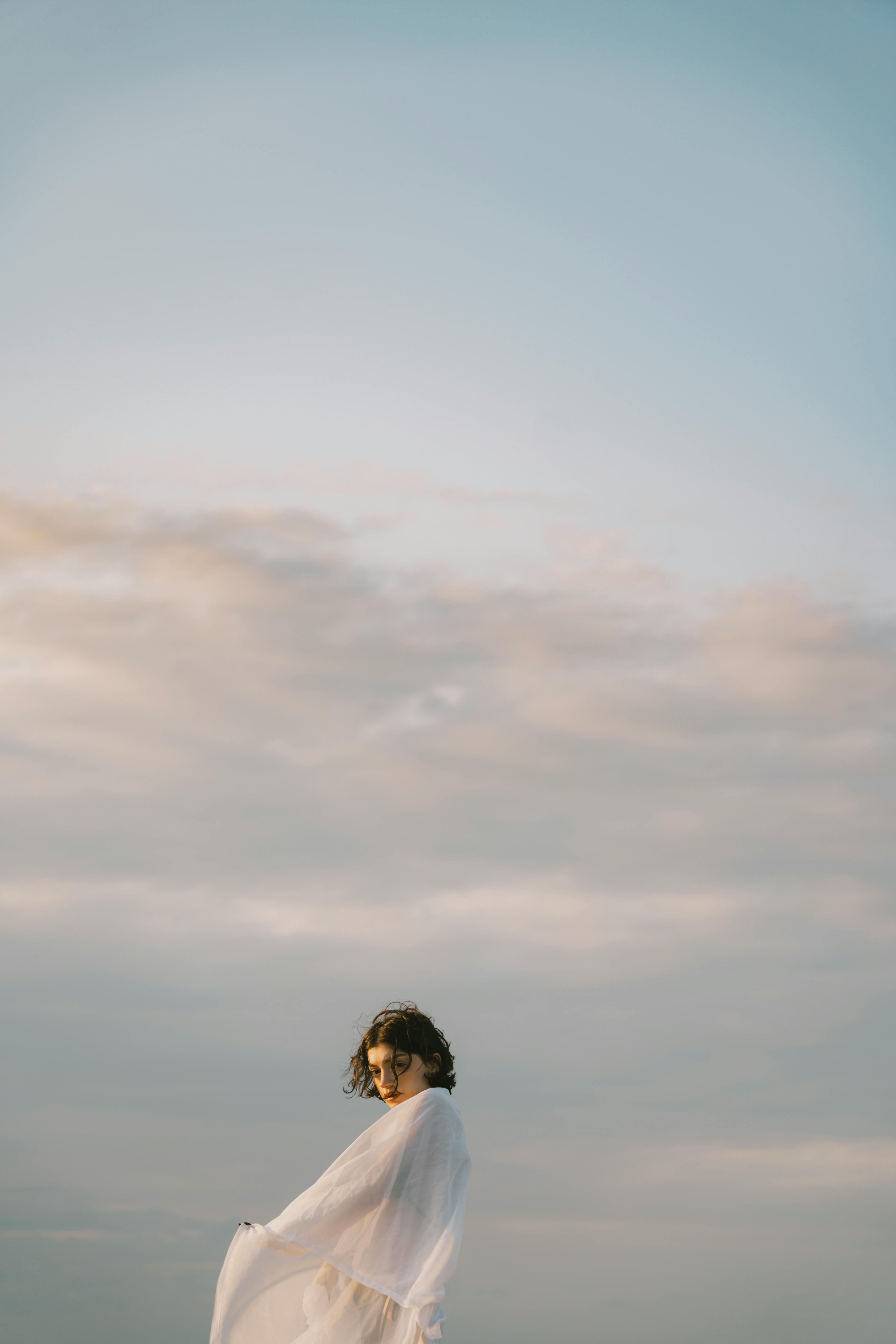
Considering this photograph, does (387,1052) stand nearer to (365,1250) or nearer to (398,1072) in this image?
(398,1072)

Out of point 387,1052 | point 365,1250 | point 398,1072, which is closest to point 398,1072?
point 398,1072

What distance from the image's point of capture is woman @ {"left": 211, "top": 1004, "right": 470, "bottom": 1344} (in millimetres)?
6457

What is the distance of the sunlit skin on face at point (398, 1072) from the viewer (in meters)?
6.85

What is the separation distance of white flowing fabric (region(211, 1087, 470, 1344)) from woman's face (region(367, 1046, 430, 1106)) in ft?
0.67

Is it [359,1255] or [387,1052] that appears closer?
[359,1255]

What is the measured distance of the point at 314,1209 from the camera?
6.58m

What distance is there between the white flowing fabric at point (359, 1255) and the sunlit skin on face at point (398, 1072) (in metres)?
0.20

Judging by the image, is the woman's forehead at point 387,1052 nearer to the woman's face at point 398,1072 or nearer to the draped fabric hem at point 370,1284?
the woman's face at point 398,1072

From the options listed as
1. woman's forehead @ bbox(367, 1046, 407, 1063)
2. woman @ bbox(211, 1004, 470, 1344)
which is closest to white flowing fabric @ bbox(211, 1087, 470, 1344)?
woman @ bbox(211, 1004, 470, 1344)

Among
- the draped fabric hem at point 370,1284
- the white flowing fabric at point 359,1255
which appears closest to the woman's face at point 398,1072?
the white flowing fabric at point 359,1255

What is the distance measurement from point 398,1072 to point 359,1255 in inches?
33.5

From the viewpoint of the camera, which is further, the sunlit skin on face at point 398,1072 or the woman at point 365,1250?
the sunlit skin on face at point 398,1072

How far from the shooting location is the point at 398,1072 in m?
6.86

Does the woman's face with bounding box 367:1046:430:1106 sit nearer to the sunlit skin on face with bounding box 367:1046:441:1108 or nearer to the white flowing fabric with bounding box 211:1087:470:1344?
the sunlit skin on face with bounding box 367:1046:441:1108
